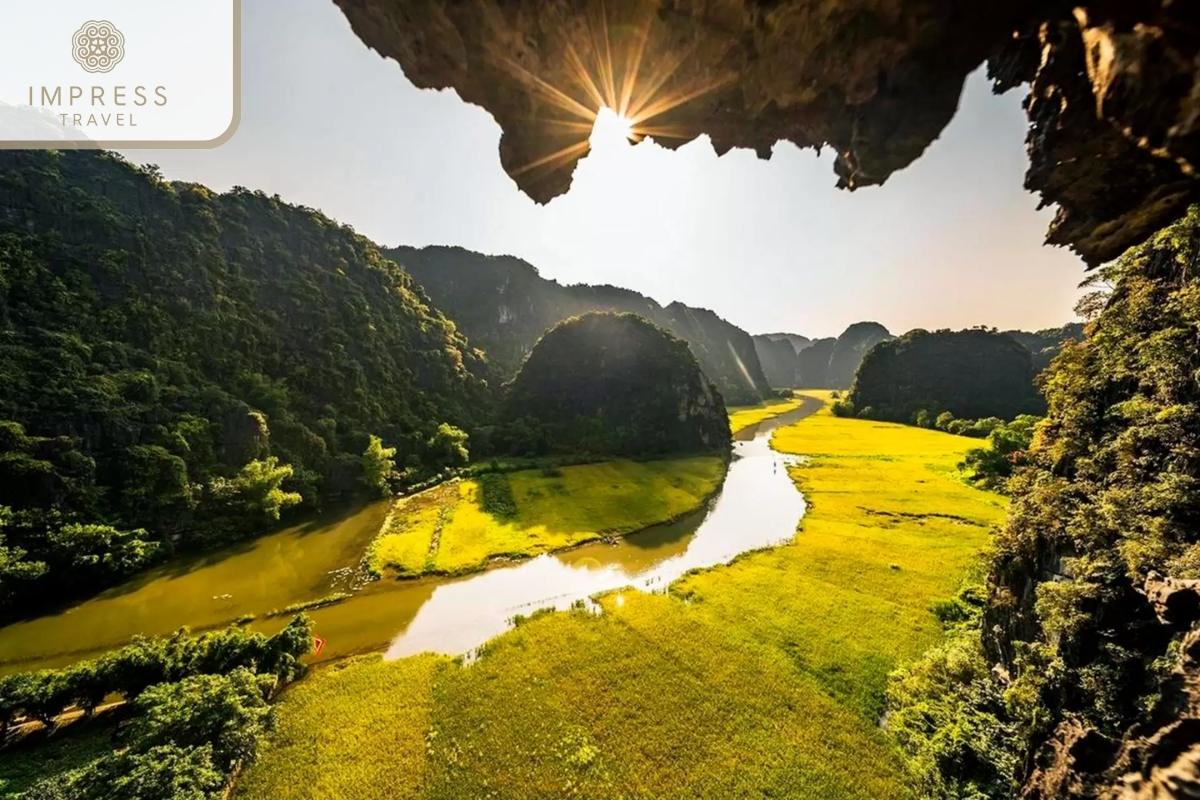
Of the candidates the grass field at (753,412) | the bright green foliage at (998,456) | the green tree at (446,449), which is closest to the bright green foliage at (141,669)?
the green tree at (446,449)

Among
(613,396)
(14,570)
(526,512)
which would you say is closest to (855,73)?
(526,512)

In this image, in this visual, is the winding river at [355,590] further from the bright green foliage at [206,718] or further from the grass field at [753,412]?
the grass field at [753,412]

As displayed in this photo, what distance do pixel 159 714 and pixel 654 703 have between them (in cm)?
1499

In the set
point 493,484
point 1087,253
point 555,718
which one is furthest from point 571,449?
point 1087,253

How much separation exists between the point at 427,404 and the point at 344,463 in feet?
72.4

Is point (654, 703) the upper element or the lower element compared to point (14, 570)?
lower

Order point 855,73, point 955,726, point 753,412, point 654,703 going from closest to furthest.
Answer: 1. point 855,73
2. point 955,726
3. point 654,703
4. point 753,412

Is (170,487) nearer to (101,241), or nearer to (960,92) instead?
(101,241)

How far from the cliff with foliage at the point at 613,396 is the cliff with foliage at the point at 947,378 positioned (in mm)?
62532

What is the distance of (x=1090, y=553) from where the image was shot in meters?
10.9

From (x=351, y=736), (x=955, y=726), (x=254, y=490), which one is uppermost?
(x=254, y=490)

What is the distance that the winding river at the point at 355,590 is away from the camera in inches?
826

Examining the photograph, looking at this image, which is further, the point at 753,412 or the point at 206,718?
the point at 753,412

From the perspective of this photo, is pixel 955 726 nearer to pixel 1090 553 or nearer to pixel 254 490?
pixel 1090 553
